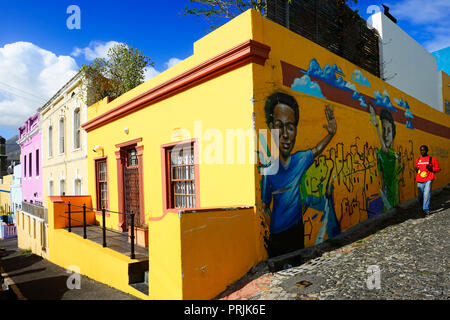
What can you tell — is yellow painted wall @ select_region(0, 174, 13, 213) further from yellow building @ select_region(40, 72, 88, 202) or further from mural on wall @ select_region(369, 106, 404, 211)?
mural on wall @ select_region(369, 106, 404, 211)

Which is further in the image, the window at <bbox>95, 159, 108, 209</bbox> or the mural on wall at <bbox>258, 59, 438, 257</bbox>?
the window at <bbox>95, 159, 108, 209</bbox>

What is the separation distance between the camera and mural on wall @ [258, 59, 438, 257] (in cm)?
504

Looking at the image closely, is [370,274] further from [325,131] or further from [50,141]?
[50,141]

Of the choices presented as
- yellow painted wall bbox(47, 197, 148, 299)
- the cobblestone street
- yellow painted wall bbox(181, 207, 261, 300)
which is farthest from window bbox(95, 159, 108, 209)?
the cobblestone street

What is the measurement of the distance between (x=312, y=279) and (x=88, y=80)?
400 inches

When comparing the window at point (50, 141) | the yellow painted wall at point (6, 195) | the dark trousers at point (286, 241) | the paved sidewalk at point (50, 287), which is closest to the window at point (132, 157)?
the paved sidewalk at point (50, 287)

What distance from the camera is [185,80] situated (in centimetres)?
598

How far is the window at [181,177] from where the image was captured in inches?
243

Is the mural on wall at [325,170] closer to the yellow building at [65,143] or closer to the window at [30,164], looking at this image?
the yellow building at [65,143]

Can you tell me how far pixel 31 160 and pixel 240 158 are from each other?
1805 cm

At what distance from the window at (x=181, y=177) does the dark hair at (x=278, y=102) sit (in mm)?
1821

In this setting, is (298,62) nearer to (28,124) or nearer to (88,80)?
(88,80)

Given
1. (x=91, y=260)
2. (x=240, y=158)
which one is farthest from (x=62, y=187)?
(x=240, y=158)

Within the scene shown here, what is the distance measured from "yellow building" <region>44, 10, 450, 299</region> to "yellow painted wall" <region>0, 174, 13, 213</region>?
21920mm
